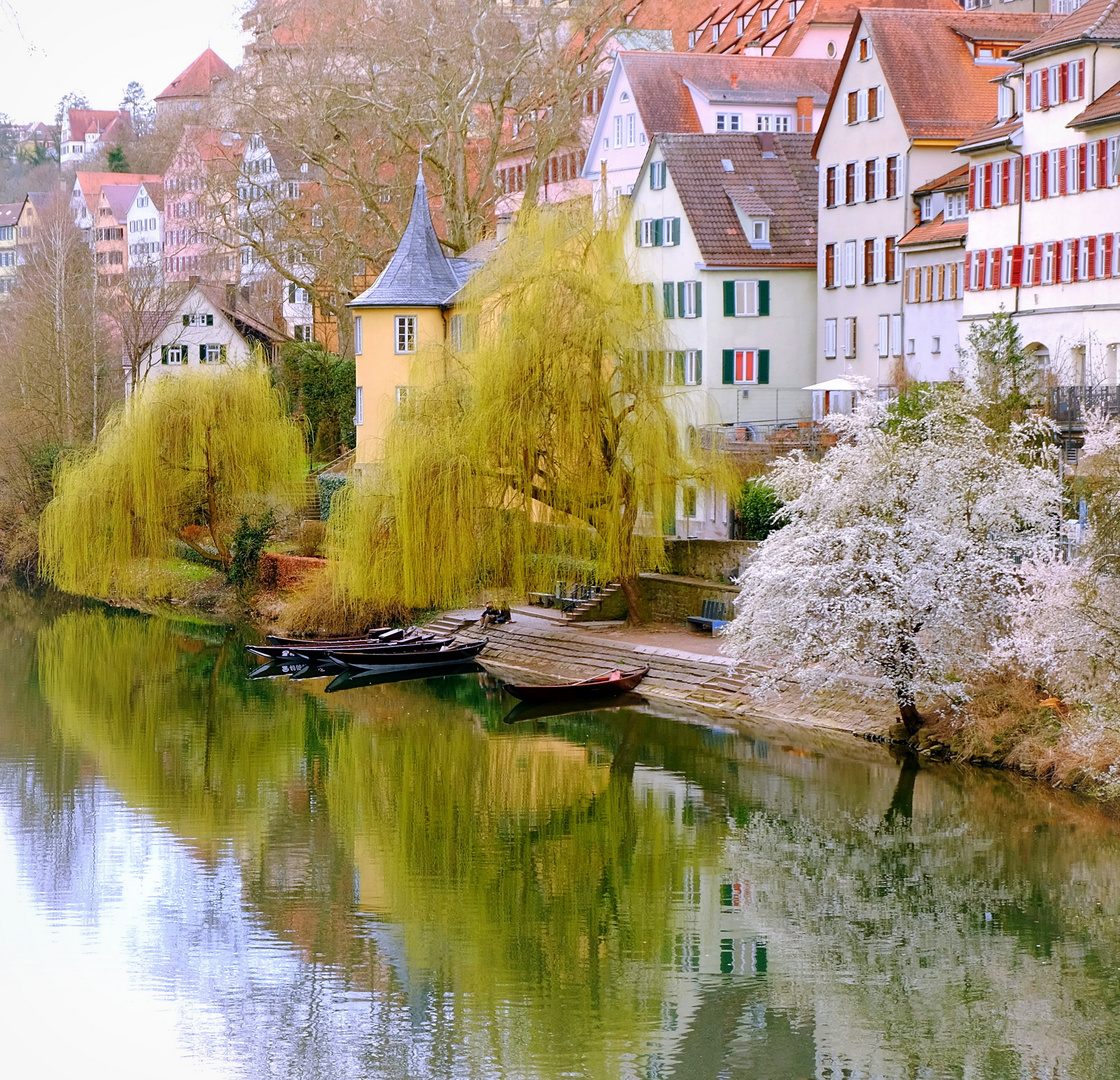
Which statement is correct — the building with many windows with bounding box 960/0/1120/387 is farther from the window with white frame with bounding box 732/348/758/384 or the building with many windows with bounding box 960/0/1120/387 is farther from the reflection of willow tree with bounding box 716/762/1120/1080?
the reflection of willow tree with bounding box 716/762/1120/1080

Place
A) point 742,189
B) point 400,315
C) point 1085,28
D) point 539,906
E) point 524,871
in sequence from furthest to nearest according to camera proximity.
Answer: point 400,315 < point 742,189 < point 1085,28 < point 524,871 < point 539,906

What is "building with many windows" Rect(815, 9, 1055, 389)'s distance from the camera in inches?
1988

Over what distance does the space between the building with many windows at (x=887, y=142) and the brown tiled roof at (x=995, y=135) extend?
12.9 ft

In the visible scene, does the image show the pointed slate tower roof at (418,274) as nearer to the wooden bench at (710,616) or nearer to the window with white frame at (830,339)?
the window with white frame at (830,339)

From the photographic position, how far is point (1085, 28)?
41469 mm

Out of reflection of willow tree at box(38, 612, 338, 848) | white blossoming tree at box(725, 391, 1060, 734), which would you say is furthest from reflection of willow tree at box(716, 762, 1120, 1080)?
reflection of willow tree at box(38, 612, 338, 848)

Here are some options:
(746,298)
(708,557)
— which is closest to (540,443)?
(708,557)

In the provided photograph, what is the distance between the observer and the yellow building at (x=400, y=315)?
56.0 m

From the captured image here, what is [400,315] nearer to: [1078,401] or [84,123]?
[1078,401]

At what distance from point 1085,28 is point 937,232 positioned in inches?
331

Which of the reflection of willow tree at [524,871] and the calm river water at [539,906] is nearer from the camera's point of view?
the calm river water at [539,906]

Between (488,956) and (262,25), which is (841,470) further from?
(262,25)

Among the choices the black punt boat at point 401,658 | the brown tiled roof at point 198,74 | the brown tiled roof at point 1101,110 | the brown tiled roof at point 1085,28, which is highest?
the brown tiled roof at point 198,74

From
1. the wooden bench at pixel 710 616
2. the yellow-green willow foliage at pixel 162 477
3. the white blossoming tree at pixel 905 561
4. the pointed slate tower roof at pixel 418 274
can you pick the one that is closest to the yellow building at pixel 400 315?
the pointed slate tower roof at pixel 418 274
